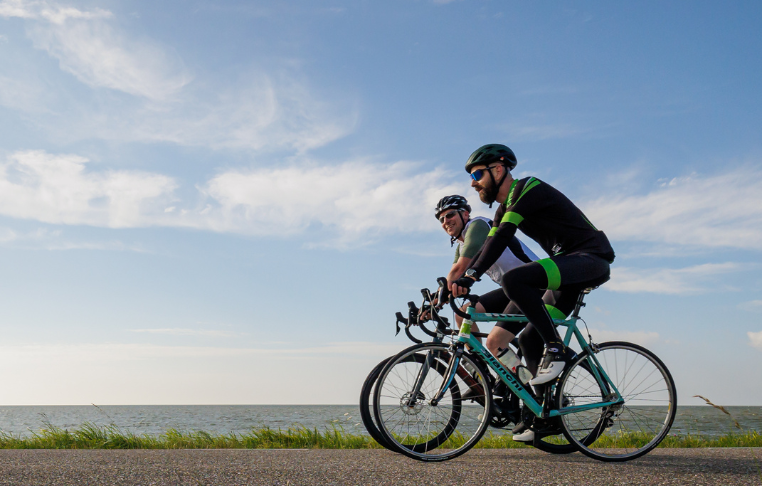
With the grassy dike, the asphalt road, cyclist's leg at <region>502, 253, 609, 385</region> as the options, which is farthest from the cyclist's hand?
the grassy dike

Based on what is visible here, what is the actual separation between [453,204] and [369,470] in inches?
110

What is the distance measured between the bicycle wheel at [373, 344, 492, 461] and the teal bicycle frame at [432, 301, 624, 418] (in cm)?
9

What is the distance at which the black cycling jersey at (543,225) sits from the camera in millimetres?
4320

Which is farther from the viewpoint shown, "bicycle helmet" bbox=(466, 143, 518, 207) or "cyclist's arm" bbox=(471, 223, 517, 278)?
"bicycle helmet" bbox=(466, 143, 518, 207)

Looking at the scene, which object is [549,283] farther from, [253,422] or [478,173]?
[253,422]

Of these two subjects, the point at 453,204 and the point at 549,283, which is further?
the point at 453,204

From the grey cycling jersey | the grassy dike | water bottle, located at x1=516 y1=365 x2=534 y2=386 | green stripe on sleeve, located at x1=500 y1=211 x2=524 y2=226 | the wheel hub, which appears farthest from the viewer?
the grassy dike

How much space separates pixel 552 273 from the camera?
429 centimetres

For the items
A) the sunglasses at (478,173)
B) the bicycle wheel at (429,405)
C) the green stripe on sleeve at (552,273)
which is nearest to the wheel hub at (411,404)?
the bicycle wheel at (429,405)

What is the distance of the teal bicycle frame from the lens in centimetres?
444

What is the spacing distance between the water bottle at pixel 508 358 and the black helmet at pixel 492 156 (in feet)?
5.04

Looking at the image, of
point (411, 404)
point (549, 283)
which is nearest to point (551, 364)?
point (549, 283)

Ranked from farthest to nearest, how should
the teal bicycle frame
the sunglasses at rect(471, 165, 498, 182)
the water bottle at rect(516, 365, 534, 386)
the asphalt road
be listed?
the sunglasses at rect(471, 165, 498, 182) < the water bottle at rect(516, 365, 534, 386) < the teal bicycle frame < the asphalt road

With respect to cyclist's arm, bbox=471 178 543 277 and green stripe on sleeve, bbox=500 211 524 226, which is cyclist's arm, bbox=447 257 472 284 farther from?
green stripe on sleeve, bbox=500 211 524 226
